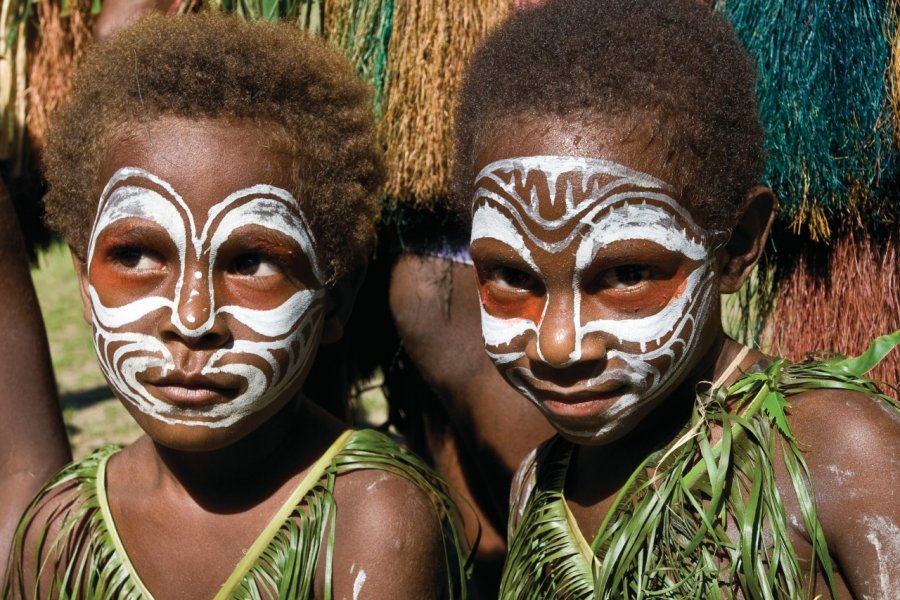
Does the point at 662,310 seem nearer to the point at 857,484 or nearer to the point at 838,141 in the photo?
the point at 857,484

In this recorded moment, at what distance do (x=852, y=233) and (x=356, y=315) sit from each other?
138 cm

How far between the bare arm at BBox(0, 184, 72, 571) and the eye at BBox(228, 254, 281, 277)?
37.2 inches

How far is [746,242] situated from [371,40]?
3.77ft

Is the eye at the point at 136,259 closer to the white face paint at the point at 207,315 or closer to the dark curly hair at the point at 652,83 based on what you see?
the white face paint at the point at 207,315

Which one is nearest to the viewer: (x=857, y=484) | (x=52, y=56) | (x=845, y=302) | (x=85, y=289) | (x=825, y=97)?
(x=857, y=484)

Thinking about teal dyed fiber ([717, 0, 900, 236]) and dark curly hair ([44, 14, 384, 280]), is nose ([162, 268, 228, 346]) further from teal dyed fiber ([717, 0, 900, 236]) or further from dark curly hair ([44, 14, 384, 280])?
teal dyed fiber ([717, 0, 900, 236])

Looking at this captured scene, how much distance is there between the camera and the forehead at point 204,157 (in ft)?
7.10

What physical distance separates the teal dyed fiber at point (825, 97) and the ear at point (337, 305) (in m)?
0.95

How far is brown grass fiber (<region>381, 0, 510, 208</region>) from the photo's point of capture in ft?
8.89

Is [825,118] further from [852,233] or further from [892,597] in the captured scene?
[892,597]

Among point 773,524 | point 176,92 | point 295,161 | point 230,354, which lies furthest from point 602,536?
point 176,92

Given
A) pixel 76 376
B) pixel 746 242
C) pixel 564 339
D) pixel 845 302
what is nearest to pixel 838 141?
pixel 845 302

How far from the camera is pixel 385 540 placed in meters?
2.22

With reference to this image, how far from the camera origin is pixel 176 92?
2221 millimetres
